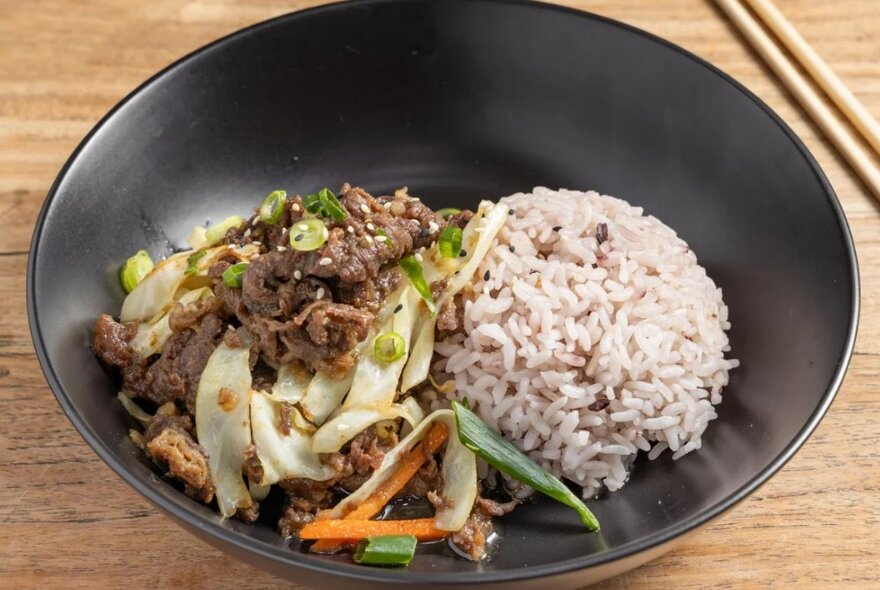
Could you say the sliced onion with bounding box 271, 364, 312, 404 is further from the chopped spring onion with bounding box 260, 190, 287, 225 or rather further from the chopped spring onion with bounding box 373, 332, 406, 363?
the chopped spring onion with bounding box 260, 190, 287, 225

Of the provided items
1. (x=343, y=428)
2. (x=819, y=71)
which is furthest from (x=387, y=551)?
(x=819, y=71)

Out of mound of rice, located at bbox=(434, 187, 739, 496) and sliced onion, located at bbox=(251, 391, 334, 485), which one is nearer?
sliced onion, located at bbox=(251, 391, 334, 485)

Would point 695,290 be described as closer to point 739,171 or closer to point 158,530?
point 739,171

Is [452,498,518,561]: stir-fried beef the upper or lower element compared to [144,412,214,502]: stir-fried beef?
upper

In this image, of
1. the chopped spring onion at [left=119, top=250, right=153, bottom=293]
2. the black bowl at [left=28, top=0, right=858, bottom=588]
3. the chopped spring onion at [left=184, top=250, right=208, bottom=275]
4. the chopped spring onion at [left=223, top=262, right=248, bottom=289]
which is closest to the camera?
the black bowl at [left=28, top=0, right=858, bottom=588]

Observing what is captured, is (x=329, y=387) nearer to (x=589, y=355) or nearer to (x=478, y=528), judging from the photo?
(x=478, y=528)

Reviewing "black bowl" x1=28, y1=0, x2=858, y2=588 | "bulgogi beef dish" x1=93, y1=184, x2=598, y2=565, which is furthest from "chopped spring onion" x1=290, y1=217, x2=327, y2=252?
"black bowl" x1=28, y1=0, x2=858, y2=588
